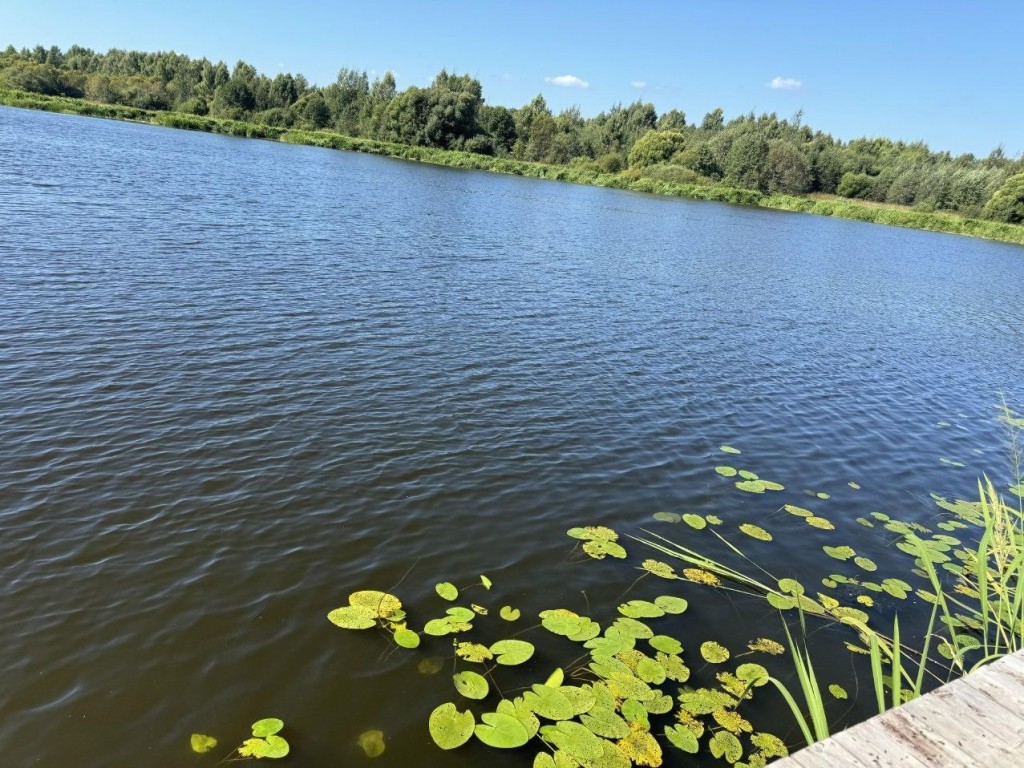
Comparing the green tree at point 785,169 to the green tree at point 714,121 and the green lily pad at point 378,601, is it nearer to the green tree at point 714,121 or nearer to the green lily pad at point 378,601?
the green tree at point 714,121

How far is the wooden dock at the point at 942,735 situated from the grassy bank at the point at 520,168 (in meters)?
112

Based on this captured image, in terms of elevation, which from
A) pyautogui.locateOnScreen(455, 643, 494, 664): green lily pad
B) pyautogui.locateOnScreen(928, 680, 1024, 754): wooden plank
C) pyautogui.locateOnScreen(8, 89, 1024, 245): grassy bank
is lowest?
pyautogui.locateOnScreen(455, 643, 494, 664): green lily pad

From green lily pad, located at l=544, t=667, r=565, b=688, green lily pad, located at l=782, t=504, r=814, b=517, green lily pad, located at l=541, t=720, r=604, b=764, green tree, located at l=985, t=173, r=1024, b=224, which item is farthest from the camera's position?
green tree, located at l=985, t=173, r=1024, b=224

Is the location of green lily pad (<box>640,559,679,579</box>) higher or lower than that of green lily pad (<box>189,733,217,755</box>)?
higher

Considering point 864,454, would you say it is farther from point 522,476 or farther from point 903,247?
point 903,247

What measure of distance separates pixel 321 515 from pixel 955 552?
10.7 metres

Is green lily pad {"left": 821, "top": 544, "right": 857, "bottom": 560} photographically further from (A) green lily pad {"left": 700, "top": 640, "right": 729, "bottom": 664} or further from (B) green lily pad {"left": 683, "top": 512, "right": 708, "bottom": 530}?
(A) green lily pad {"left": 700, "top": 640, "right": 729, "bottom": 664}

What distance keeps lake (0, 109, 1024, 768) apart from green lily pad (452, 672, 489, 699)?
9.9 inches

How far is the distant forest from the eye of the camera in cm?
11894

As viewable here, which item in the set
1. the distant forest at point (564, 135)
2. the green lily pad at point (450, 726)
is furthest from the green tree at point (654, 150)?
the green lily pad at point (450, 726)

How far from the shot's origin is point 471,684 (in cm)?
673

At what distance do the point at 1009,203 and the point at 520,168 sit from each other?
81.2m

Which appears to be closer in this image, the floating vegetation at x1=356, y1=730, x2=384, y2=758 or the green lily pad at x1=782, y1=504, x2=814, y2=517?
the floating vegetation at x1=356, y1=730, x2=384, y2=758

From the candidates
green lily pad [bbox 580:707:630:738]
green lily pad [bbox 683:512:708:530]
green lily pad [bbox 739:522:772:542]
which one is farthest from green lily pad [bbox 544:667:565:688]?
green lily pad [bbox 739:522:772:542]
